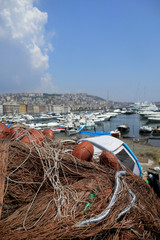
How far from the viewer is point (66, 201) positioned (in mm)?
2477

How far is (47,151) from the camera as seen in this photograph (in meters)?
3.17

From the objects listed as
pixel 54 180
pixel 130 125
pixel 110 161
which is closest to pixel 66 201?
pixel 54 180

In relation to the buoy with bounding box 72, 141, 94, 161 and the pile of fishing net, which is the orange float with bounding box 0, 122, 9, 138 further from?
the buoy with bounding box 72, 141, 94, 161

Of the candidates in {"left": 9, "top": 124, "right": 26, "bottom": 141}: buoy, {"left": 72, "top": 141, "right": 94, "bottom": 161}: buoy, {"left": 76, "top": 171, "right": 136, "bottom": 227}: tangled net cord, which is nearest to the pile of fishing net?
{"left": 76, "top": 171, "right": 136, "bottom": 227}: tangled net cord

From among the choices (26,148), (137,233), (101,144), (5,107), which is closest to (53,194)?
(26,148)

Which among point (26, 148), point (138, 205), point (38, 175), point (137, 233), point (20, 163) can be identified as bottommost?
point (137, 233)

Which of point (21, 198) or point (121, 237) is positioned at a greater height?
point (21, 198)

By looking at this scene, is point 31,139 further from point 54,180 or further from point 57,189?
point 57,189

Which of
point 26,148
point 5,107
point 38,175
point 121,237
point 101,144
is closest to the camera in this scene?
point 121,237

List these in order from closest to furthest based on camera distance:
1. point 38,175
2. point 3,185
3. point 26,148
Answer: point 3,185
point 38,175
point 26,148

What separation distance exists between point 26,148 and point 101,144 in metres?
2.61

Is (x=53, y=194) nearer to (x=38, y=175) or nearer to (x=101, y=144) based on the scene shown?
(x=38, y=175)

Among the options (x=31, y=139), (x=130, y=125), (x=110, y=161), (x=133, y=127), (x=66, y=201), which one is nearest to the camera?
(x=66, y=201)

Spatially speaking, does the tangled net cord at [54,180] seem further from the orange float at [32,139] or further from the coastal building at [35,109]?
the coastal building at [35,109]
